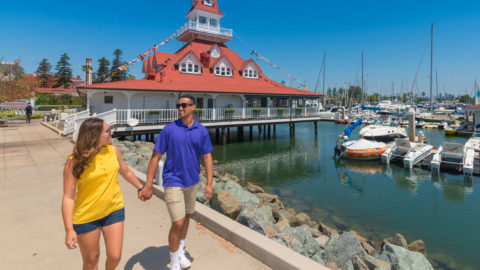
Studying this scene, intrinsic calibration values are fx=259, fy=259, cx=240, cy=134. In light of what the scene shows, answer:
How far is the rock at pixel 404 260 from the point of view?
5.46m

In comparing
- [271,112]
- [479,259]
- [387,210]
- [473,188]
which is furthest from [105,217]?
[271,112]

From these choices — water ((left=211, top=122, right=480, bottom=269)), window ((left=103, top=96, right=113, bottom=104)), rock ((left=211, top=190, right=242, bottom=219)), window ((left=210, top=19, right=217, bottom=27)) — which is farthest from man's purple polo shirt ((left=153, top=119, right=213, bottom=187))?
window ((left=210, top=19, right=217, bottom=27))

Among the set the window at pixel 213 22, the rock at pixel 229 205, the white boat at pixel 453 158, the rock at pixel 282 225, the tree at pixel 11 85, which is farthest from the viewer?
the window at pixel 213 22

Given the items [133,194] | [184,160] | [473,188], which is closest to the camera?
[184,160]

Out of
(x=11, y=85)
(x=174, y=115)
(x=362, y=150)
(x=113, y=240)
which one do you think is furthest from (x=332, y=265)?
(x=11, y=85)

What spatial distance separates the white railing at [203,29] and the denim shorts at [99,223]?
28849mm

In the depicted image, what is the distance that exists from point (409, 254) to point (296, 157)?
578 inches

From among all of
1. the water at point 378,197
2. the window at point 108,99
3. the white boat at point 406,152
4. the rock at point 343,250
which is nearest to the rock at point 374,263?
the rock at point 343,250

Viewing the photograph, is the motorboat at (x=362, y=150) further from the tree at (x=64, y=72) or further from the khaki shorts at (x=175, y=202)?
the tree at (x=64, y=72)

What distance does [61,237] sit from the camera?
14.4 feet

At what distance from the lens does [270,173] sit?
51.4ft

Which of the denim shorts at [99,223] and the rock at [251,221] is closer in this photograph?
the denim shorts at [99,223]

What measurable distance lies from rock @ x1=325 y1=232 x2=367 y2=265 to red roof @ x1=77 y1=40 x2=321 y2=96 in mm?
16552

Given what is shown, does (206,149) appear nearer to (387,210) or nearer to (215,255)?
(215,255)
